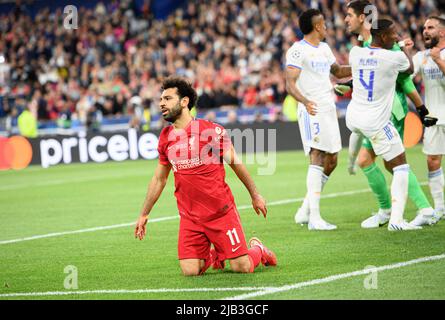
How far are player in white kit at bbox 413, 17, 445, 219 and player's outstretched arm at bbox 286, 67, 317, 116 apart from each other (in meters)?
1.39

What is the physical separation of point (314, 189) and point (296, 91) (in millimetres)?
1180

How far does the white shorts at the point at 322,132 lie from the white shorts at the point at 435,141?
1.09 meters

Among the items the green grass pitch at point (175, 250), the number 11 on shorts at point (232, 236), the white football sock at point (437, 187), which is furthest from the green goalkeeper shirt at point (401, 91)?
the number 11 on shorts at point (232, 236)

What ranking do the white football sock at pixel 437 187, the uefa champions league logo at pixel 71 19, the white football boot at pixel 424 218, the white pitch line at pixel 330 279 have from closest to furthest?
the white pitch line at pixel 330 279
the white football boot at pixel 424 218
the white football sock at pixel 437 187
the uefa champions league logo at pixel 71 19

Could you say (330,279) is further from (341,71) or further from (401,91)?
(341,71)

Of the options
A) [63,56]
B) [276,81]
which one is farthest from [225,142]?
[63,56]

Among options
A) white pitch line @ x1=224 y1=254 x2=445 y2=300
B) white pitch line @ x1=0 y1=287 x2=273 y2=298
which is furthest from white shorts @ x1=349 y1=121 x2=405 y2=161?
white pitch line @ x1=0 y1=287 x2=273 y2=298

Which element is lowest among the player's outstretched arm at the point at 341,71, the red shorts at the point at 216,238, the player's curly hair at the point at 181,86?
the red shorts at the point at 216,238

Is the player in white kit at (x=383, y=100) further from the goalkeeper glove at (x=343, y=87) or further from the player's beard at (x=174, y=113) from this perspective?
the player's beard at (x=174, y=113)

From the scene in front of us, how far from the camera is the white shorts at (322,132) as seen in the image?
10.2 m

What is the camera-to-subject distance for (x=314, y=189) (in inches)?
401

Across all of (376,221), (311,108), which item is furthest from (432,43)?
(376,221)

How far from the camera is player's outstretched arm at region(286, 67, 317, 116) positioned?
392 inches

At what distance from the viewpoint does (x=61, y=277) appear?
25.8ft
